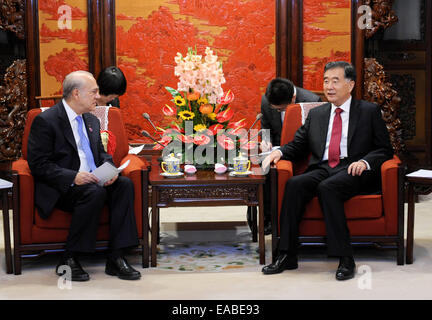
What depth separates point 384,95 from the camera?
5387 millimetres

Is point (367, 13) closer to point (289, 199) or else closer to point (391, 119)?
point (391, 119)

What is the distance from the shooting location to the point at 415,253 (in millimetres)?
3686

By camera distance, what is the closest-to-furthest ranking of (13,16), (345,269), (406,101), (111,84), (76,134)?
(345,269) < (76,134) < (111,84) < (13,16) < (406,101)

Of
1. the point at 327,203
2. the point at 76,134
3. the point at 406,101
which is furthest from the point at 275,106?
the point at 406,101

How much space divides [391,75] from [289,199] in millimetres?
2667

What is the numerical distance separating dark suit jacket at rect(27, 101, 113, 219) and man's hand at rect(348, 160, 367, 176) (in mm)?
1508

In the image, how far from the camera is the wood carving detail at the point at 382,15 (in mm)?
5363

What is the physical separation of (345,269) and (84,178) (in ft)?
4.76

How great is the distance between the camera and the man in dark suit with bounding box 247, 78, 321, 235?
13.4 feet

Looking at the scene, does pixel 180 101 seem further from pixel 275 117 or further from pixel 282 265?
pixel 282 265

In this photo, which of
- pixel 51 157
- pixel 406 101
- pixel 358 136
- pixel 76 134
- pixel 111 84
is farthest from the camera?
pixel 406 101

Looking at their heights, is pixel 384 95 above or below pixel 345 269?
above

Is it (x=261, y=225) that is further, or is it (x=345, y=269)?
(x=261, y=225)

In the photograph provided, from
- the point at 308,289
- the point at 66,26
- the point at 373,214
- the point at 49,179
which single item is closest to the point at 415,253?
the point at 373,214
